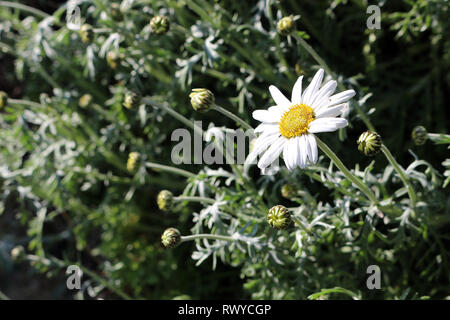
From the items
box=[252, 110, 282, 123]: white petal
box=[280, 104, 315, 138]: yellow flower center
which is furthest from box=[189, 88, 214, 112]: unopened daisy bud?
box=[280, 104, 315, 138]: yellow flower center

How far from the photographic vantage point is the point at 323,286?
2174 millimetres

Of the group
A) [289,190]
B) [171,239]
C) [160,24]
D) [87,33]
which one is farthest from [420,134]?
[87,33]

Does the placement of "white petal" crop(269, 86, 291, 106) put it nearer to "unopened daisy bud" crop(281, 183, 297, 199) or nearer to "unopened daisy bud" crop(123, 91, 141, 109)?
"unopened daisy bud" crop(281, 183, 297, 199)

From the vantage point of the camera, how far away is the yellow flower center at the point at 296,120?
1542mm

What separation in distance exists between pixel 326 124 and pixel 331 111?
0.06m

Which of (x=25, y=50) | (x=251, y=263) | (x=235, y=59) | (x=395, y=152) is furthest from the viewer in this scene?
(x=25, y=50)

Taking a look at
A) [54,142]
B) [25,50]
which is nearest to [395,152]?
[54,142]

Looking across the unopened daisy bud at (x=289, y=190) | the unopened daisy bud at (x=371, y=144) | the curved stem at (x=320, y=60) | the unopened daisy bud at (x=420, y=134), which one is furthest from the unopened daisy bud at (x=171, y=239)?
the unopened daisy bud at (x=420, y=134)

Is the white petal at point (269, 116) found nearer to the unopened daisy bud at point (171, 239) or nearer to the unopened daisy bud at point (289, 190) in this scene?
the unopened daisy bud at point (289, 190)

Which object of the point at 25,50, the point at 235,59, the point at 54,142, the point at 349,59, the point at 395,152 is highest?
the point at 25,50

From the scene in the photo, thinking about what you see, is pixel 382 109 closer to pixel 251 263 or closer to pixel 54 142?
pixel 251 263

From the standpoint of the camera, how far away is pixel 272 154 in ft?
5.16

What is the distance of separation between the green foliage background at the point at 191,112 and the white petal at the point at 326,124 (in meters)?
0.76

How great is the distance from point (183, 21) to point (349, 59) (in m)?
1.05
